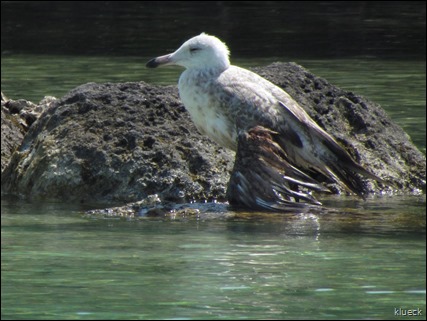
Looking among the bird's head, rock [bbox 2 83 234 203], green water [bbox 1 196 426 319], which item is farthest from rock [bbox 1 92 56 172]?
the bird's head

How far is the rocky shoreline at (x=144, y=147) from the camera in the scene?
36.6ft

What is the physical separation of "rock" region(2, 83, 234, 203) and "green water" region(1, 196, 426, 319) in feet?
1.20

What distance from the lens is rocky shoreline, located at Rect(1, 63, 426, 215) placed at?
11.1m

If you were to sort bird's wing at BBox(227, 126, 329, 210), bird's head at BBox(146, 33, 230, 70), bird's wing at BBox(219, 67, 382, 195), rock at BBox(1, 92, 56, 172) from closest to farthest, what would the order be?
1. bird's wing at BBox(227, 126, 329, 210)
2. bird's wing at BBox(219, 67, 382, 195)
3. bird's head at BBox(146, 33, 230, 70)
4. rock at BBox(1, 92, 56, 172)

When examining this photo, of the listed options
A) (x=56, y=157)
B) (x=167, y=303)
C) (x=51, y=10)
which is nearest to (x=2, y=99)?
(x=56, y=157)

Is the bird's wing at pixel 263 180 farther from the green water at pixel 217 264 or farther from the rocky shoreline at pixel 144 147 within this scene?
the rocky shoreline at pixel 144 147

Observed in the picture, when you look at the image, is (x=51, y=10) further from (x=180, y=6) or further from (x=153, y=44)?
(x=153, y=44)

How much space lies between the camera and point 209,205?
35.0 ft

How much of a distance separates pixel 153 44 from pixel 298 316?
1694cm

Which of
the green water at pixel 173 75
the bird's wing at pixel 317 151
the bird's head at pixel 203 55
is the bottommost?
the green water at pixel 173 75

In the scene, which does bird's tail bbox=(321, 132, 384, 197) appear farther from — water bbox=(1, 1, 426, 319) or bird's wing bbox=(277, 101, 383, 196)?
water bbox=(1, 1, 426, 319)

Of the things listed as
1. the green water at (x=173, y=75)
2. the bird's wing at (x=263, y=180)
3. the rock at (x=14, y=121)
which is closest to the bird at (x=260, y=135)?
the bird's wing at (x=263, y=180)

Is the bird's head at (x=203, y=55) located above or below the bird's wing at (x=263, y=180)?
above

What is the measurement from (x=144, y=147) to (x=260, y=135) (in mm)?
989
